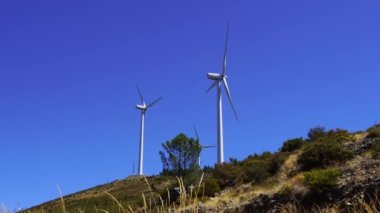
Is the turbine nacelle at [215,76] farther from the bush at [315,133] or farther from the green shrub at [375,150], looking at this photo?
the green shrub at [375,150]

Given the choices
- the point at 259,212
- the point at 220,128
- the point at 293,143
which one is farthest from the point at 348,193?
the point at 220,128

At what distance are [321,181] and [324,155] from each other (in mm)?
10421

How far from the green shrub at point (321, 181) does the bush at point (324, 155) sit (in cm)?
780

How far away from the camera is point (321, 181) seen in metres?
29.9

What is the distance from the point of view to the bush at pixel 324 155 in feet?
128

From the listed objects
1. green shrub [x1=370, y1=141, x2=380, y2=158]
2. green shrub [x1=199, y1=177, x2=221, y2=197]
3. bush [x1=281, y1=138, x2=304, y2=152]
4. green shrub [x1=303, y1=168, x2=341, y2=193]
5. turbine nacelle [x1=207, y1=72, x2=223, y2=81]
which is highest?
turbine nacelle [x1=207, y1=72, x2=223, y2=81]

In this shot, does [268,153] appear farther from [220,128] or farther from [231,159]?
[220,128]

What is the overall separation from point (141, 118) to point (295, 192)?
64.9 meters

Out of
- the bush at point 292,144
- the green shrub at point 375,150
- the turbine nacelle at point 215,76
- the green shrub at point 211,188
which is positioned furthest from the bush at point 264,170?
the turbine nacelle at point 215,76

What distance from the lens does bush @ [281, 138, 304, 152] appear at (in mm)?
51969

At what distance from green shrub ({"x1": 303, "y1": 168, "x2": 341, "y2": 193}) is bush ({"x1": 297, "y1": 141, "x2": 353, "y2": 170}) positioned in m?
7.80

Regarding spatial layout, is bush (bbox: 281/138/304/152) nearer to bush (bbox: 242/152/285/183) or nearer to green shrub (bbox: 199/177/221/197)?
Result: bush (bbox: 242/152/285/183)

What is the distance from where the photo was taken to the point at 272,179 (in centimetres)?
4131

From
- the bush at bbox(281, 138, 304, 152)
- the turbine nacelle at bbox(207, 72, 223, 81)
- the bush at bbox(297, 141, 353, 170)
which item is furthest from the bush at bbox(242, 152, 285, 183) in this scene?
the turbine nacelle at bbox(207, 72, 223, 81)
